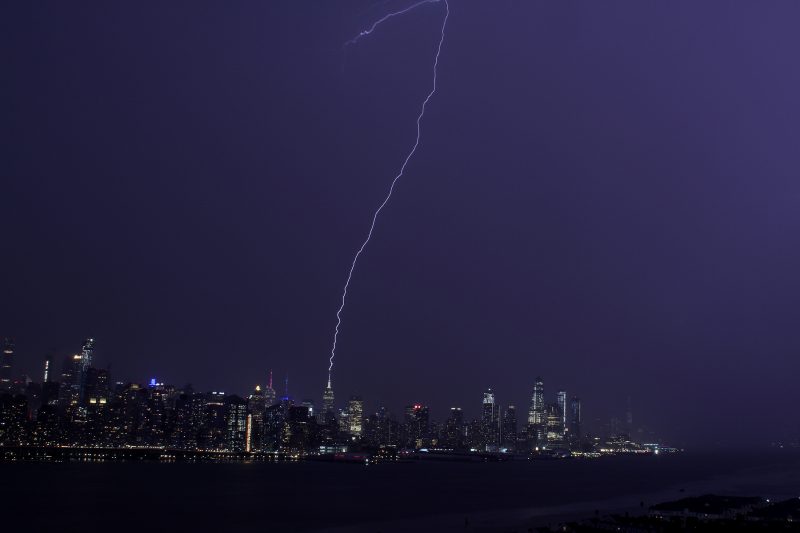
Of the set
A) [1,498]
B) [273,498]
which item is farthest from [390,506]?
[1,498]

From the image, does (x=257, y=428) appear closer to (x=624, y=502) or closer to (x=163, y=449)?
(x=163, y=449)

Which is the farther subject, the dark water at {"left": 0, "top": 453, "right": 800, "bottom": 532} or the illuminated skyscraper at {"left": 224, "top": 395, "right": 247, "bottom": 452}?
the illuminated skyscraper at {"left": 224, "top": 395, "right": 247, "bottom": 452}

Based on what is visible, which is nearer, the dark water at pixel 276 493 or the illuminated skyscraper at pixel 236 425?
the dark water at pixel 276 493

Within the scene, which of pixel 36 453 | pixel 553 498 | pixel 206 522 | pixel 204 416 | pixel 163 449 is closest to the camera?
pixel 206 522

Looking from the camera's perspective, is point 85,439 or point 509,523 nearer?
point 509,523

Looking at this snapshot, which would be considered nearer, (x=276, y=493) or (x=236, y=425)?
(x=276, y=493)

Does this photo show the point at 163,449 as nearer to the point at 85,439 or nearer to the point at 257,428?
the point at 85,439

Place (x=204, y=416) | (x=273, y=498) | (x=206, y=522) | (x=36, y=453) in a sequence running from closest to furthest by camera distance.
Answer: (x=206, y=522) → (x=273, y=498) → (x=36, y=453) → (x=204, y=416)
